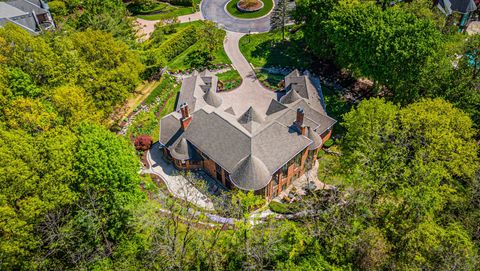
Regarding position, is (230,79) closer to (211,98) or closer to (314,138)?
(211,98)

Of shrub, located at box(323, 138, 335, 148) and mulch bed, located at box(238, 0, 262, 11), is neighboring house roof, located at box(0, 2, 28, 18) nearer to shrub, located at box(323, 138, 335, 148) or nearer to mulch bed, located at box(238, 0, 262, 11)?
mulch bed, located at box(238, 0, 262, 11)

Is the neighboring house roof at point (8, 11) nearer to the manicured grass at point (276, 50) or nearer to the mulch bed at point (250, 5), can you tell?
the manicured grass at point (276, 50)

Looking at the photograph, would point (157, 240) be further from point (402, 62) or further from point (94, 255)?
point (402, 62)

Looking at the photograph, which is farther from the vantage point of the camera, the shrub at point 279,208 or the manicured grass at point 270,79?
the manicured grass at point 270,79

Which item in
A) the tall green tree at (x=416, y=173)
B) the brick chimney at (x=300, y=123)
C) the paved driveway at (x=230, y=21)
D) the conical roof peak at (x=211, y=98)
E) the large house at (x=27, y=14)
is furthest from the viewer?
the paved driveway at (x=230, y=21)

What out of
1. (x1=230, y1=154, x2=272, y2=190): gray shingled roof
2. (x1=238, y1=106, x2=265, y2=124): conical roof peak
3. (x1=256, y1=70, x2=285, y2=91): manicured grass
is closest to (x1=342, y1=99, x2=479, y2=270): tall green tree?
(x1=230, y1=154, x2=272, y2=190): gray shingled roof

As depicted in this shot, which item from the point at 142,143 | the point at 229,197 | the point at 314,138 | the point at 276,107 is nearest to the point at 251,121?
the point at 276,107

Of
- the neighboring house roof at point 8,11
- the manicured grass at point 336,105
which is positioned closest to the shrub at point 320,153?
the manicured grass at point 336,105

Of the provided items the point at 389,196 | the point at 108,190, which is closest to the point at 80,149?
the point at 108,190
